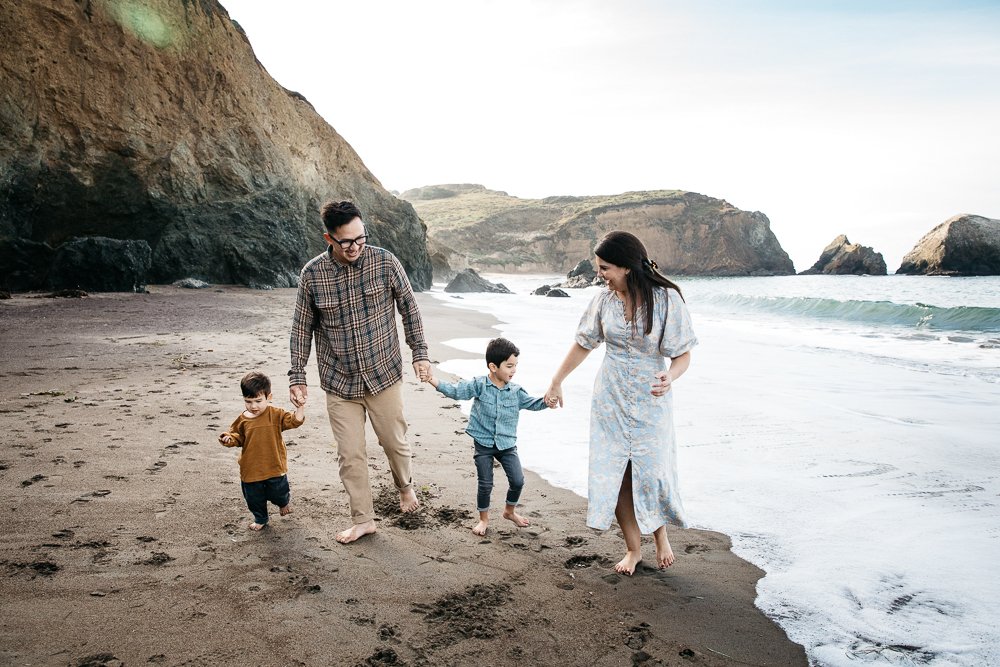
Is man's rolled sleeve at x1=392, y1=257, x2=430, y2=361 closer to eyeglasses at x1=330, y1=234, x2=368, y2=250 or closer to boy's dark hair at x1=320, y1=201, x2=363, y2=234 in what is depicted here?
eyeglasses at x1=330, y1=234, x2=368, y2=250

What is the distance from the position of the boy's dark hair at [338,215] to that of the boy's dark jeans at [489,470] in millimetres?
1446

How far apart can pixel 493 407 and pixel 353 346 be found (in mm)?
859

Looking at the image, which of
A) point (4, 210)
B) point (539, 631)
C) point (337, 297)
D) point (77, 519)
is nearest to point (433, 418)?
point (337, 297)

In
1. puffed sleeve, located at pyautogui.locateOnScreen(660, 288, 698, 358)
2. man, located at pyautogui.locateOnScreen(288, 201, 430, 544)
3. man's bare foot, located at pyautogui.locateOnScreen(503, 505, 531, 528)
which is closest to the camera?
puffed sleeve, located at pyautogui.locateOnScreen(660, 288, 698, 358)

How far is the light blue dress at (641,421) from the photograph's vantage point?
3.09m

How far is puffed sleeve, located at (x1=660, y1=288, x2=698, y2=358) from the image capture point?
121 inches

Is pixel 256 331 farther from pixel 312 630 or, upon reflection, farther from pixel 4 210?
pixel 4 210

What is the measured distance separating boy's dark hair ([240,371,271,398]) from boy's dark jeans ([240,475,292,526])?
1.58 feet

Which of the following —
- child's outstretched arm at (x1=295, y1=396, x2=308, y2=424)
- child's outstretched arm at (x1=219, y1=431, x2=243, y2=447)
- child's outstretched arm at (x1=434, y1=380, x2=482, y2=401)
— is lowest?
child's outstretched arm at (x1=219, y1=431, x2=243, y2=447)

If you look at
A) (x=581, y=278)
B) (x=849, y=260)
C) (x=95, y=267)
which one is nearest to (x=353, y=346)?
(x=95, y=267)

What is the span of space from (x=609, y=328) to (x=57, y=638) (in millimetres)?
2597

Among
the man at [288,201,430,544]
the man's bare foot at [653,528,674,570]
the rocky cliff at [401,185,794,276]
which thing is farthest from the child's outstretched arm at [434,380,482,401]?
the rocky cliff at [401,185,794,276]

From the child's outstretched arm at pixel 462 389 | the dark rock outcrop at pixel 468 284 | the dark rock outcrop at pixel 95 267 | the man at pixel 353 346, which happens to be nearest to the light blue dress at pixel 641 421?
the child's outstretched arm at pixel 462 389

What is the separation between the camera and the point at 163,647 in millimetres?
2355
